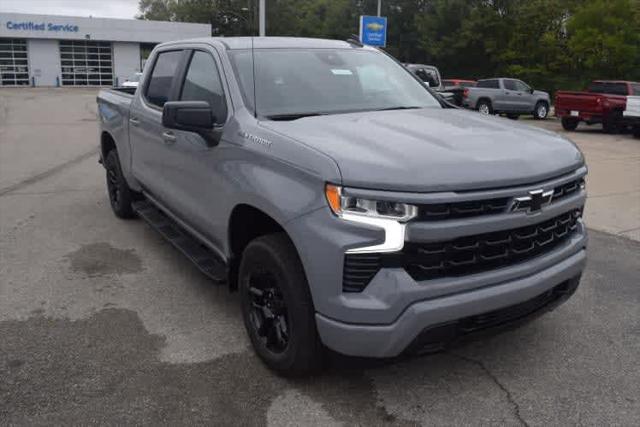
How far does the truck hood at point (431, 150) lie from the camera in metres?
2.77

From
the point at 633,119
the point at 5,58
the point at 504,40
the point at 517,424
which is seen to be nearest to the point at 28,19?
the point at 5,58

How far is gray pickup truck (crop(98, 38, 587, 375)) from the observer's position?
9.05 ft

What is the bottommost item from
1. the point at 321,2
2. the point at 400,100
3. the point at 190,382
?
the point at 190,382

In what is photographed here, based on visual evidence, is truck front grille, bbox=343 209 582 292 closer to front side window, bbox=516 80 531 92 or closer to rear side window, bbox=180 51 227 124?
rear side window, bbox=180 51 227 124

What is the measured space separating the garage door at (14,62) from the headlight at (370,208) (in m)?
54.8

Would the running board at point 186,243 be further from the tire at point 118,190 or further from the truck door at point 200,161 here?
the tire at point 118,190

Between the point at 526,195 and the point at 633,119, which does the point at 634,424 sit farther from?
the point at 633,119

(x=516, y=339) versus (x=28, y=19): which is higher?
(x=28, y=19)

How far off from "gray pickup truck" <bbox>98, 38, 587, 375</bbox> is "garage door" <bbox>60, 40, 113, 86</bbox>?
175 ft

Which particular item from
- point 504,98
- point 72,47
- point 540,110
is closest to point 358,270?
point 504,98

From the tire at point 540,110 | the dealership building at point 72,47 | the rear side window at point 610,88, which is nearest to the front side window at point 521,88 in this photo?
the tire at point 540,110

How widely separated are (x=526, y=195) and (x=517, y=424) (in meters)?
1.12

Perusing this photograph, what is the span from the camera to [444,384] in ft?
11.1

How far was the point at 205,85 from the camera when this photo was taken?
4.28 metres
